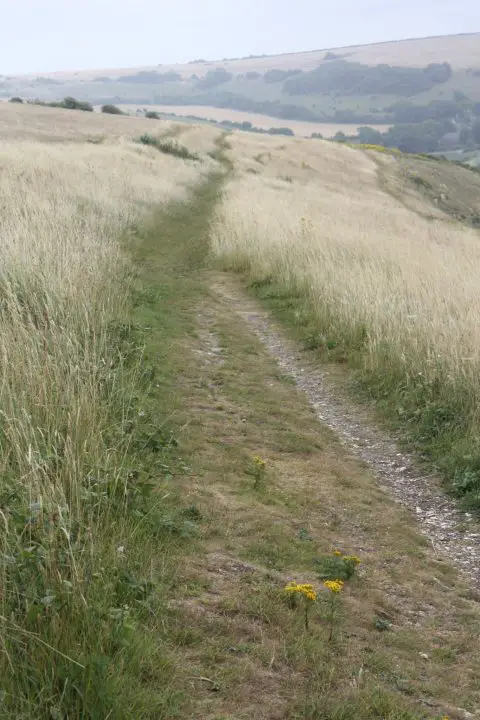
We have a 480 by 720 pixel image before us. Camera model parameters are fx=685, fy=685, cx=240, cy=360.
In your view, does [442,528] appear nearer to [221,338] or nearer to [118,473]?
[118,473]

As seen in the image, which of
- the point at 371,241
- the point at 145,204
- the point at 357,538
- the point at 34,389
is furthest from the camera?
the point at 145,204

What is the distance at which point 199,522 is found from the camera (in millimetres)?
4316

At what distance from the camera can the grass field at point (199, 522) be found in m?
2.68

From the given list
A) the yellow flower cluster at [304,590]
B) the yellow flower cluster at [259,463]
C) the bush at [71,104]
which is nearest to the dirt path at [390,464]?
the yellow flower cluster at [259,463]

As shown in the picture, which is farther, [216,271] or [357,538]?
[216,271]

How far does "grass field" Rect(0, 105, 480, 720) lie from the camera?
268 cm

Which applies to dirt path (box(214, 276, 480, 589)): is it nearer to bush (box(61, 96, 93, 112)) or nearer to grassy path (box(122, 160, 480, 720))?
grassy path (box(122, 160, 480, 720))

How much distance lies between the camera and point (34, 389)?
163 inches

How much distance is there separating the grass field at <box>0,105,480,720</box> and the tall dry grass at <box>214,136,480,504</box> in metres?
0.06

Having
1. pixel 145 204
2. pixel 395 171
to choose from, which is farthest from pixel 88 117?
pixel 145 204

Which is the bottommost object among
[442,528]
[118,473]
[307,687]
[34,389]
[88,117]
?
[442,528]

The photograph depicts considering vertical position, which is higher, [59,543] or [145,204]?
[145,204]

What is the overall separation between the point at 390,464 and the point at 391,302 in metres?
3.43

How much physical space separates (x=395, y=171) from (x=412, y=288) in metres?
61.3
